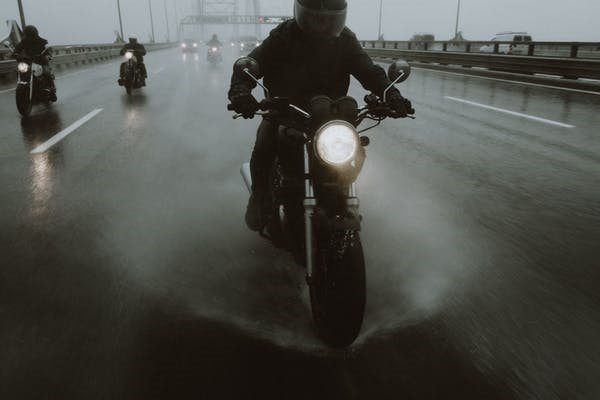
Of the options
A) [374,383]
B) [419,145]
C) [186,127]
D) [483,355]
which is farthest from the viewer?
[186,127]

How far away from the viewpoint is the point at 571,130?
8453 mm

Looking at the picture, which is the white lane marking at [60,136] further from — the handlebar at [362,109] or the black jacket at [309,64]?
the handlebar at [362,109]

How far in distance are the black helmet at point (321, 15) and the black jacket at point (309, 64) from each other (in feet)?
0.81

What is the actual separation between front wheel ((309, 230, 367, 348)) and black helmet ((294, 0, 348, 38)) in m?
1.31

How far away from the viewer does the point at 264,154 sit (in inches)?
142

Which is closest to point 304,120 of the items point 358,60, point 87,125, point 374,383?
point 358,60

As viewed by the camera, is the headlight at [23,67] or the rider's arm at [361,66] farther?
the headlight at [23,67]

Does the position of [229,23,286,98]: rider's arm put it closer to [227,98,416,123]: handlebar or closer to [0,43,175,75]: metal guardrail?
[227,98,416,123]: handlebar

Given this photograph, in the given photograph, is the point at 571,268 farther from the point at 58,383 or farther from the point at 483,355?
the point at 58,383

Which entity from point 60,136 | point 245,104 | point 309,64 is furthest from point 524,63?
point 245,104

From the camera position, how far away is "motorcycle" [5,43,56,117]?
1052cm

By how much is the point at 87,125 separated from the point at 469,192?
7164mm

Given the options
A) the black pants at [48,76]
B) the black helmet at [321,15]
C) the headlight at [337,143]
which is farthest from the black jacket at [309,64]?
the black pants at [48,76]

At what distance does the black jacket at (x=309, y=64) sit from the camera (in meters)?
3.53
